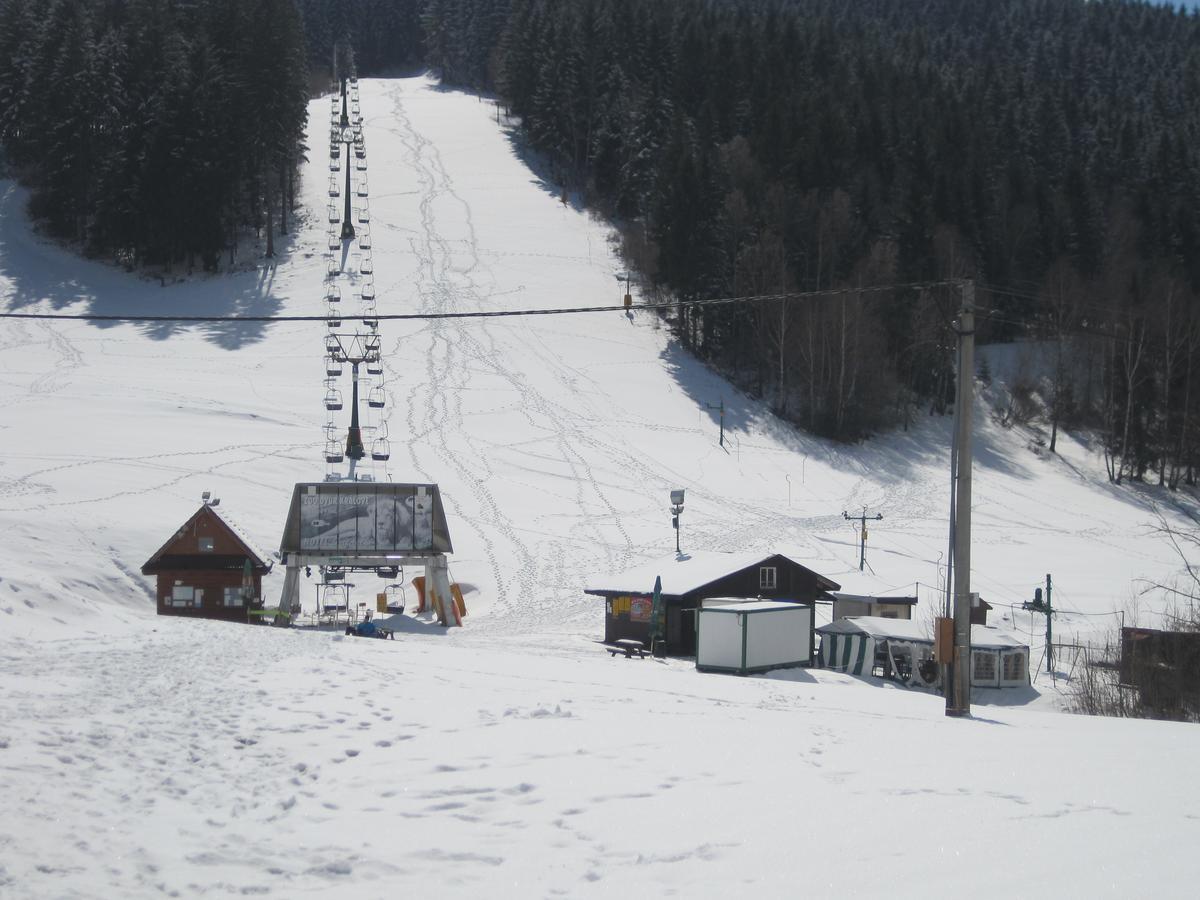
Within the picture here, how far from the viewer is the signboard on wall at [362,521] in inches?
1053

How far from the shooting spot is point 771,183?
200 feet

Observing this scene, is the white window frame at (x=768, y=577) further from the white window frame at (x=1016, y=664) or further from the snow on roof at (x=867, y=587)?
the white window frame at (x=1016, y=664)

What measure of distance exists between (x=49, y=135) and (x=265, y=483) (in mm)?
35297

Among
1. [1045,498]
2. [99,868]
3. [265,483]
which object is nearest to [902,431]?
[1045,498]

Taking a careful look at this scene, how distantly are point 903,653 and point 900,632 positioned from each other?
666 millimetres

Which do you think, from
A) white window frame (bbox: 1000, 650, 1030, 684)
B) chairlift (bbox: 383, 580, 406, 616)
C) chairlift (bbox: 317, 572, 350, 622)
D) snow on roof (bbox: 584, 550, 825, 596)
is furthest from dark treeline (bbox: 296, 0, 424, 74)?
white window frame (bbox: 1000, 650, 1030, 684)

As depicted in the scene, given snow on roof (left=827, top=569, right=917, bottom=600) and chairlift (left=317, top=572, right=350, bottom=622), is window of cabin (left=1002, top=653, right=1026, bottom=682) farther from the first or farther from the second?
chairlift (left=317, top=572, right=350, bottom=622)

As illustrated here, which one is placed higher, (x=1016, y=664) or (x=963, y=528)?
(x=963, y=528)

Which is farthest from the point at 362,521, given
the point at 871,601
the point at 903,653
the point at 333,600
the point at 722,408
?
the point at 722,408

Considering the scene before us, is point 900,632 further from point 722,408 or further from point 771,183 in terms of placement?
point 771,183

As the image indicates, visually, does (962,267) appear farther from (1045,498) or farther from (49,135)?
(49,135)

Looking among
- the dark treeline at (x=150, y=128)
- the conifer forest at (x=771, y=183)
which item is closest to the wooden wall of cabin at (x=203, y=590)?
the conifer forest at (x=771, y=183)

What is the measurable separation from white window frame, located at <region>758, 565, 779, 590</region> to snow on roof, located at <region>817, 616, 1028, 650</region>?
1.61 m

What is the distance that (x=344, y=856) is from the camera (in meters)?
6.18
